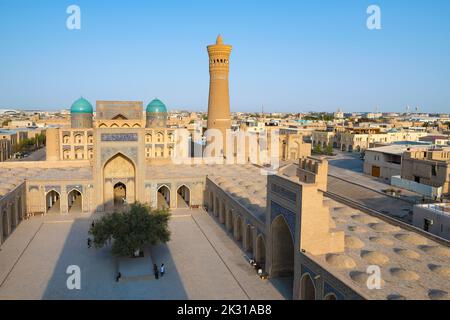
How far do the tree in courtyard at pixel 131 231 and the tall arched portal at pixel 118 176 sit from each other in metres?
9.78

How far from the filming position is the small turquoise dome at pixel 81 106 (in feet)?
141

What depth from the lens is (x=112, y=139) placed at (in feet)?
91.9

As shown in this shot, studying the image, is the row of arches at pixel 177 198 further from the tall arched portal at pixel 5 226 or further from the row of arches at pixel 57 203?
the tall arched portal at pixel 5 226

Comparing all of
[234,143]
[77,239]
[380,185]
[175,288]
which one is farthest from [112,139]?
[380,185]

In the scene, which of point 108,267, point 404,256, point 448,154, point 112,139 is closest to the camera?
point 404,256

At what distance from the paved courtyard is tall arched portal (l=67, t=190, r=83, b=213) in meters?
3.83

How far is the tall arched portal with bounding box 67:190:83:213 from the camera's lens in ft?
94.5

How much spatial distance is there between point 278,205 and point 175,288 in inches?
210

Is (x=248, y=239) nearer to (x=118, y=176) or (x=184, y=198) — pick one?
(x=118, y=176)

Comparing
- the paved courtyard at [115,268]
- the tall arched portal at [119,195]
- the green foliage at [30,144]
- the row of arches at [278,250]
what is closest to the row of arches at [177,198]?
the tall arched portal at [119,195]

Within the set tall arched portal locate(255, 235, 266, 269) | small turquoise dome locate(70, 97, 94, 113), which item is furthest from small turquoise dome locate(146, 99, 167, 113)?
tall arched portal locate(255, 235, 266, 269)

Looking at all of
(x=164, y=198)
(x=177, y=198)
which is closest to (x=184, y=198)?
(x=177, y=198)

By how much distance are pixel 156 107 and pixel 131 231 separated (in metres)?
28.1

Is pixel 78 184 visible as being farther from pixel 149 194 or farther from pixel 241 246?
pixel 241 246
